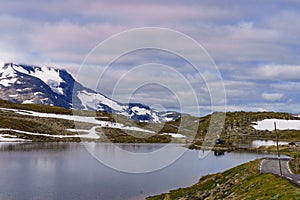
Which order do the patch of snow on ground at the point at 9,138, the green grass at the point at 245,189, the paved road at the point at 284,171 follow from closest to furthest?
the green grass at the point at 245,189 → the paved road at the point at 284,171 → the patch of snow on ground at the point at 9,138

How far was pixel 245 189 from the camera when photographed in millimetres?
47062

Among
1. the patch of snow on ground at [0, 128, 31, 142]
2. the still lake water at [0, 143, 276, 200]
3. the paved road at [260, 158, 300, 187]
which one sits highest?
the patch of snow on ground at [0, 128, 31, 142]

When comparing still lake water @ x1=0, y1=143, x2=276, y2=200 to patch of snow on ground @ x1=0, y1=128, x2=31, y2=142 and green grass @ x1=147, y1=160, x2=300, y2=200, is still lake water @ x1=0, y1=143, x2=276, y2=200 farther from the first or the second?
patch of snow on ground @ x1=0, y1=128, x2=31, y2=142

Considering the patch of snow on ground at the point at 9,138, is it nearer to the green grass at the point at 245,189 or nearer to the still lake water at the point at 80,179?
the still lake water at the point at 80,179

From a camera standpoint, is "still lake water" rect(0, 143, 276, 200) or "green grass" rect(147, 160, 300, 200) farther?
"still lake water" rect(0, 143, 276, 200)

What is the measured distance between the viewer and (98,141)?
181m

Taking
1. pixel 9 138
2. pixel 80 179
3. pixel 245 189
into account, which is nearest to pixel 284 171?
pixel 245 189

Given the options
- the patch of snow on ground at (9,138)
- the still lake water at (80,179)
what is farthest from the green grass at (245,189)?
the patch of snow on ground at (9,138)

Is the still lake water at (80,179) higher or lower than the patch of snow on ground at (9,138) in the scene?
lower

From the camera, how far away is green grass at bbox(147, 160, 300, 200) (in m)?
37.1

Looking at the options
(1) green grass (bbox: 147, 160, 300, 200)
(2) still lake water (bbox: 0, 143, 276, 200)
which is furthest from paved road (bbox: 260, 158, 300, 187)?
(2) still lake water (bbox: 0, 143, 276, 200)

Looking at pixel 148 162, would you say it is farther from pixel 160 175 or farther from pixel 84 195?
pixel 84 195

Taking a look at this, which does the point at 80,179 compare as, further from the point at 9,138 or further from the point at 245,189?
the point at 9,138

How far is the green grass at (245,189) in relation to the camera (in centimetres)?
3714
